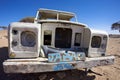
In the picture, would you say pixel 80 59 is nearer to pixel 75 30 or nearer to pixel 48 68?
pixel 48 68

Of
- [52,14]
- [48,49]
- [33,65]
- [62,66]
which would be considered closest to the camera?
[33,65]

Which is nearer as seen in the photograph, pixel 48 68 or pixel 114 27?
pixel 48 68

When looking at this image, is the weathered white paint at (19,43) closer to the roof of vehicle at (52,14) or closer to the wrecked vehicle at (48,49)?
the wrecked vehicle at (48,49)

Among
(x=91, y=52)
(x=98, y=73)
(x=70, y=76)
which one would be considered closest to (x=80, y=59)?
(x=91, y=52)

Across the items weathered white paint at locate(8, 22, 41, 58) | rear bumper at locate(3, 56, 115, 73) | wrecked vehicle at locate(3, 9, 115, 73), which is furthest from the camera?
weathered white paint at locate(8, 22, 41, 58)

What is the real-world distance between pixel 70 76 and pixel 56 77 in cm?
60

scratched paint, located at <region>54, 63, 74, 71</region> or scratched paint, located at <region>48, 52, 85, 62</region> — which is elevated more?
scratched paint, located at <region>48, 52, 85, 62</region>

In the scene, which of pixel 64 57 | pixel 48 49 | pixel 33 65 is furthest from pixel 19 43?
pixel 64 57

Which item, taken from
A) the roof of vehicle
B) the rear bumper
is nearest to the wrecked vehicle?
the rear bumper

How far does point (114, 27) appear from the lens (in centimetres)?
3856

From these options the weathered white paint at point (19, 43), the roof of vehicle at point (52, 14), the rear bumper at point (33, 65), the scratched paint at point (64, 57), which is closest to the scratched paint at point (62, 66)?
the rear bumper at point (33, 65)

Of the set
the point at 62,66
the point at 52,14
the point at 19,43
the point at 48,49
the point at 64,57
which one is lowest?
the point at 62,66

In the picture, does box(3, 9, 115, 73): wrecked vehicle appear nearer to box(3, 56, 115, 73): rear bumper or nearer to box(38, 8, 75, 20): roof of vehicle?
box(3, 56, 115, 73): rear bumper

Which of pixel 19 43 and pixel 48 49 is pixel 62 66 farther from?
pixel 19 43
